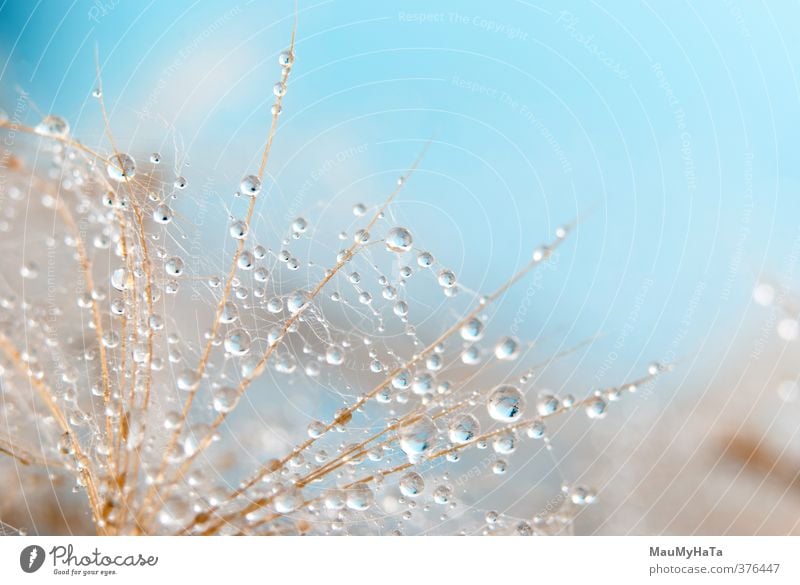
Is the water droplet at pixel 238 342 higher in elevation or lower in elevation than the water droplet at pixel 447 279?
lower

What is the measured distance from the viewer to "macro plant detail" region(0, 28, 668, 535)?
69 cm

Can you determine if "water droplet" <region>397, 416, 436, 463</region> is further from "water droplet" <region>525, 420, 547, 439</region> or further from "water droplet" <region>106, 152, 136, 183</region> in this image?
"water droplet" <region>106, 152, 136, 183</region>

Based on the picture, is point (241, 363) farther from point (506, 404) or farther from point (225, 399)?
point (506, 404)

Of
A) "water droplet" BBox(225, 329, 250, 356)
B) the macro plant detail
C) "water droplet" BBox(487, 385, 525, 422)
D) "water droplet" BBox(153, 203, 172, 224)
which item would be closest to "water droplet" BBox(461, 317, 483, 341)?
the macro plant detail

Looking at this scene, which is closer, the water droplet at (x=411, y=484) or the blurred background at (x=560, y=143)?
the water droplet at (x=411, y=484)

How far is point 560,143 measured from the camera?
785 millimetres

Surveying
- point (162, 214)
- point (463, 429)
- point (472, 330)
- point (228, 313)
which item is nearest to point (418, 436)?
point (463, 429)

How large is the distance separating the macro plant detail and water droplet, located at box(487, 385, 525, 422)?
0.03m

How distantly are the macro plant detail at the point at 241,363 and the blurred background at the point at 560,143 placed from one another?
0.09ft

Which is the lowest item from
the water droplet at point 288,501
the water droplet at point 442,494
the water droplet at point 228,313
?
the water droplet at point 442,494

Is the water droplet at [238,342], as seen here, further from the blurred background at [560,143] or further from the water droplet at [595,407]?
the water droplet at [595,407]

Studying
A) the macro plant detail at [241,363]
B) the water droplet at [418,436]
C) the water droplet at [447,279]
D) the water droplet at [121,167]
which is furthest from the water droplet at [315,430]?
the water droplet at [121,167]

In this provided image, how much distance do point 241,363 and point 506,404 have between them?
0.32m

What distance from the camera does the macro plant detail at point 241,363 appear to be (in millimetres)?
693
